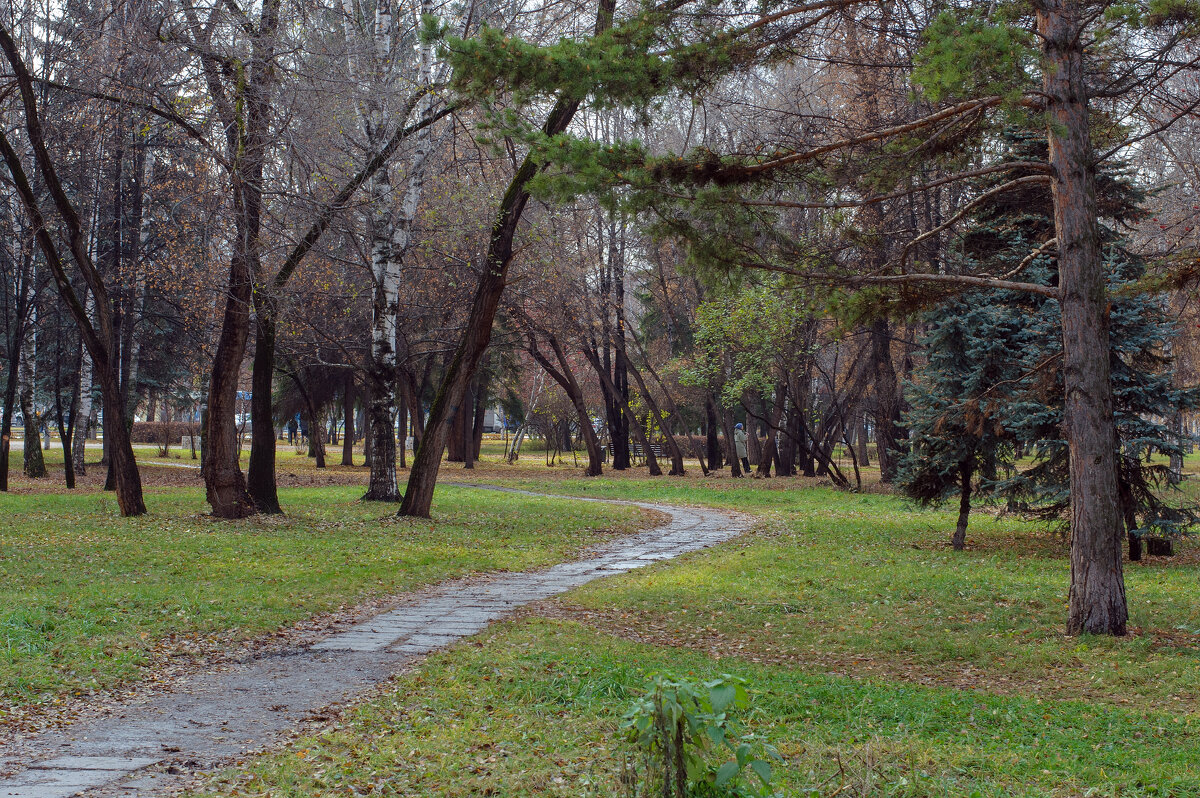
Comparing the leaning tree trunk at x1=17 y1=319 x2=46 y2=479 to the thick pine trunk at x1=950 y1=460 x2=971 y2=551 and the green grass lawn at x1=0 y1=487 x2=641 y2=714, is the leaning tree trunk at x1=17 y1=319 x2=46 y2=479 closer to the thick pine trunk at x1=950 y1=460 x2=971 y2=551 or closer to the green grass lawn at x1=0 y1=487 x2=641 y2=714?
the green grass lawn at x1=0 y1=487 x2=641 y2=714

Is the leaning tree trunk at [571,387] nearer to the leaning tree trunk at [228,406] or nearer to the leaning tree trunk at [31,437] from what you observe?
the leaning tree trunk at [31,437]

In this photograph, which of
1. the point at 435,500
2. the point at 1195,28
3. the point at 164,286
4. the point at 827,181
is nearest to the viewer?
the point at 1195,28

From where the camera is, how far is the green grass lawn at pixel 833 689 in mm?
4293

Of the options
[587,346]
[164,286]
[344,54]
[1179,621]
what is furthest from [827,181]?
[587,346]

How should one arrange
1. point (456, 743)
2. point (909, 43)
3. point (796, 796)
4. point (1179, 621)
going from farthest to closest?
point (909, 43), point (1179, 621), point (456, 743), point (796, 796)

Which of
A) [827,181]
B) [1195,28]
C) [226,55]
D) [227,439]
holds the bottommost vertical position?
[227,439]

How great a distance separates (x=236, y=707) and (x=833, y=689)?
362cm

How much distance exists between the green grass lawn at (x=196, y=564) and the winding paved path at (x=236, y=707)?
2.13 feet

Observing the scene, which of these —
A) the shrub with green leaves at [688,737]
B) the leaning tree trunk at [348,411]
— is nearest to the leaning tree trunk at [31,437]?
the leaning tree trunk at [348,411]

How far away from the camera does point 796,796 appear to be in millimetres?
3779

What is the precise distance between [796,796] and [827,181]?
20.6ft

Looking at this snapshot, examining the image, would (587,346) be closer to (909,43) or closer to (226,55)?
(226,55)

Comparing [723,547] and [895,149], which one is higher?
[895,149]

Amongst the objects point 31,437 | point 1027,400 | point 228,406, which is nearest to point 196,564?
point 228,406
